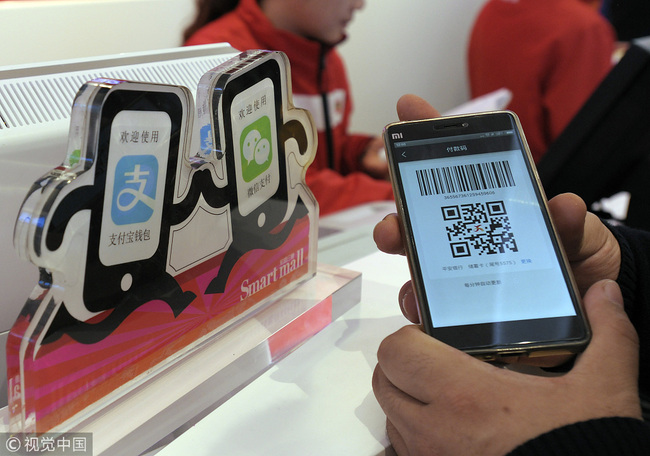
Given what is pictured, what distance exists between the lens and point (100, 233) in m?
0.37

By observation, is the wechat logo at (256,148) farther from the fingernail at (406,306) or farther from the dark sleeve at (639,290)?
the dark sleeve at (639,290)

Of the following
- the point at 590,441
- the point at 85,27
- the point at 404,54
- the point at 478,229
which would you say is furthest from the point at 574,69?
the point at 590,441

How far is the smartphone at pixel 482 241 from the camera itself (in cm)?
42

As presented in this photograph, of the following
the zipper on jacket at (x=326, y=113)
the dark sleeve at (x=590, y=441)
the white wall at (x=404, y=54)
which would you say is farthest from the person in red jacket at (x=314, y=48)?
the dark sleeve at (x=590, y=441)

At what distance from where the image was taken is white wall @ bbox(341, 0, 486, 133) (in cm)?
207

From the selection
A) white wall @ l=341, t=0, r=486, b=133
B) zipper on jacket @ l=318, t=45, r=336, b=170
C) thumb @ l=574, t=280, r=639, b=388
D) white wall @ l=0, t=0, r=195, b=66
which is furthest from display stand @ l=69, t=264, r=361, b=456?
white wall @ l=341, t=0, r=486, b=133

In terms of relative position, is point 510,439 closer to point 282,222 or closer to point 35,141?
point 282,222

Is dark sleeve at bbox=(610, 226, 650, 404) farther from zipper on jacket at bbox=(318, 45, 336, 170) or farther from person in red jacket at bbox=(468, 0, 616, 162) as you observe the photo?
person in red jacket at bbox=(468, 0, 616, 162)

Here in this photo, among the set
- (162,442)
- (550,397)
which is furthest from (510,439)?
(162,442)

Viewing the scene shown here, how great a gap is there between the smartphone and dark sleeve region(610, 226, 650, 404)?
0.38 feet

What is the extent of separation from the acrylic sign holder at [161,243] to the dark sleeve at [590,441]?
22 centimetres

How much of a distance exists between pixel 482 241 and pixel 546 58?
163cm

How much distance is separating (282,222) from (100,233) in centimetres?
19

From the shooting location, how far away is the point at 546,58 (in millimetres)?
1866
